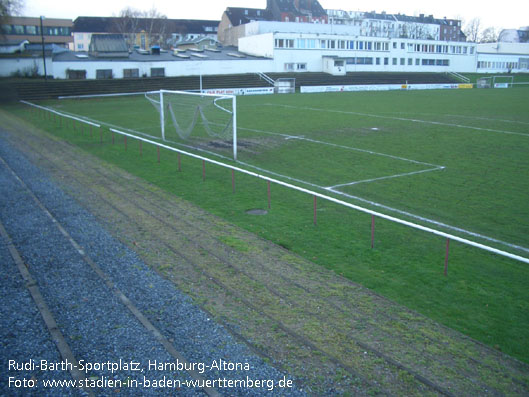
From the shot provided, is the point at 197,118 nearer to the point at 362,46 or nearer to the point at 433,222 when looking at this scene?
the point at 433,222

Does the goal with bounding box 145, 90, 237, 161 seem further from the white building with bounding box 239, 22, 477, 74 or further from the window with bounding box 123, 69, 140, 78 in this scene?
the white building with bounding box 239, 22, 477, 74

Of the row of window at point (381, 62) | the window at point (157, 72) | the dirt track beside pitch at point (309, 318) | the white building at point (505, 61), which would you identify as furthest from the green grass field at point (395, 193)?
the white building at point (505, 61)

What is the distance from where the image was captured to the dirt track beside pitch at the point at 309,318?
5.81 m

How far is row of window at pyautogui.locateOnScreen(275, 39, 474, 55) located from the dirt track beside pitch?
211 ft

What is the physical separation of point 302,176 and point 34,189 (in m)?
9.01

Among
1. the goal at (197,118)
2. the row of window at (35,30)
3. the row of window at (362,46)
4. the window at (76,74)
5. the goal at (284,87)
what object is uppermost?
the row of window at (35,30)

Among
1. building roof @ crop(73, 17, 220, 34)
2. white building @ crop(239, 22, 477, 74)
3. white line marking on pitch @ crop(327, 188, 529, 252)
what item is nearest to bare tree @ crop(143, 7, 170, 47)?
building roof @ crop(73, 17, 220, 34)

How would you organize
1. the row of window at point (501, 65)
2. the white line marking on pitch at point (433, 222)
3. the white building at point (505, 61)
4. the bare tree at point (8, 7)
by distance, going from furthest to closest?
the row of window at point (501, 65) < the white building at point (505, 61) < the bare tree at point (8, 7) < the white line marking on pitch at point (433, 222)

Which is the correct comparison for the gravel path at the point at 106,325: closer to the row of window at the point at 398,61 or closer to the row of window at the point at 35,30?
the row of window at the point at 398,61

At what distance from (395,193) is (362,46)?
69019 millimetres

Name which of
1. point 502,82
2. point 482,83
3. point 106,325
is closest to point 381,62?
point 482,83

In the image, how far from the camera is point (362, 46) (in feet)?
255

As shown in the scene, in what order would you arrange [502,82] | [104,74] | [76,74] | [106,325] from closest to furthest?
[106,325] < [76,74] < [104,74] < [502,82]

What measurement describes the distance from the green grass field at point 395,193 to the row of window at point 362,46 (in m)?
42.7
